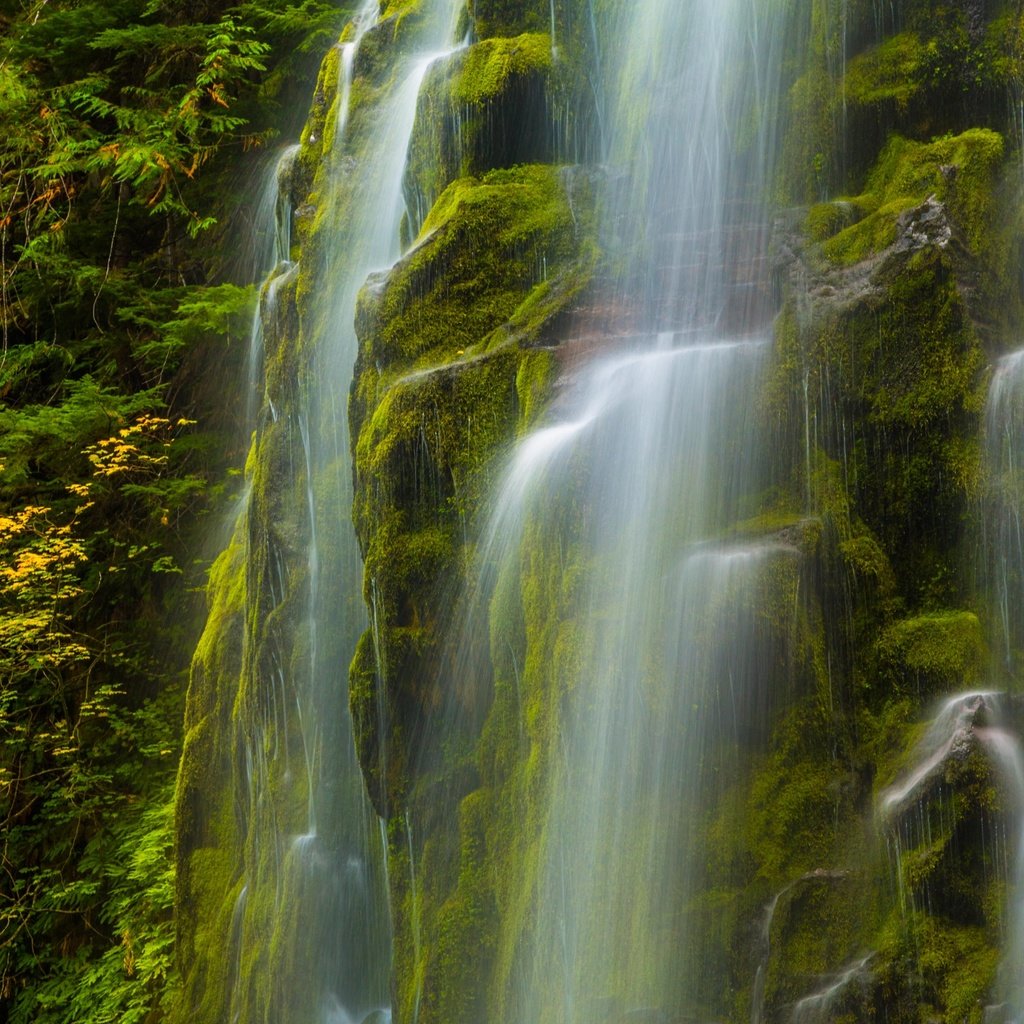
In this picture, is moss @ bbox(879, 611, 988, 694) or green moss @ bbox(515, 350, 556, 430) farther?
green moss @ bbox(515, 350, 556, 430)

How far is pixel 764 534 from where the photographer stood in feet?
14.3

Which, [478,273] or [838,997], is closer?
[838,997]

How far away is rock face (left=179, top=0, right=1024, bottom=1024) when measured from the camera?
3.96 metres

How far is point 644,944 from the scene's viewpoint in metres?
4.13

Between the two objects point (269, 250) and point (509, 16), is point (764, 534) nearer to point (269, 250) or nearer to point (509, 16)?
point (509, 16)

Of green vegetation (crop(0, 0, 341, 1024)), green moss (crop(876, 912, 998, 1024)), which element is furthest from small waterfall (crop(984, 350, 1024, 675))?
green vegetation (crop(0, 0, 341, 1024))

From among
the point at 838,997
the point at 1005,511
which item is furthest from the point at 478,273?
the point at 838,997

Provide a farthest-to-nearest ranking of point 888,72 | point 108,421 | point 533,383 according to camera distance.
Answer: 1. point 108,421
2. point 888,72
3. point 533,383

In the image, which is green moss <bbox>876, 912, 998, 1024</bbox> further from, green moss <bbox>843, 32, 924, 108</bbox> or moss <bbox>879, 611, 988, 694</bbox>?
green moss <bbox>843, 32, 924, 108</bbox>

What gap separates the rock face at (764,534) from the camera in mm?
3961

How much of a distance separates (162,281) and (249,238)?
4.94 ft

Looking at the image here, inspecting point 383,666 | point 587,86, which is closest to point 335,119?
point 587,86

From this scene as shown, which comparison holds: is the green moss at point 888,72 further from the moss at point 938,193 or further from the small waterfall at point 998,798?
the small waterfall at point 998,798

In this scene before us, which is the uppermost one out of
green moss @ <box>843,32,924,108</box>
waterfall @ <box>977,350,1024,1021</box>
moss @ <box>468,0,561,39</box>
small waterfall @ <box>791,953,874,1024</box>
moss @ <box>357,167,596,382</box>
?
moss @ <box>468,0,561,39</box>
